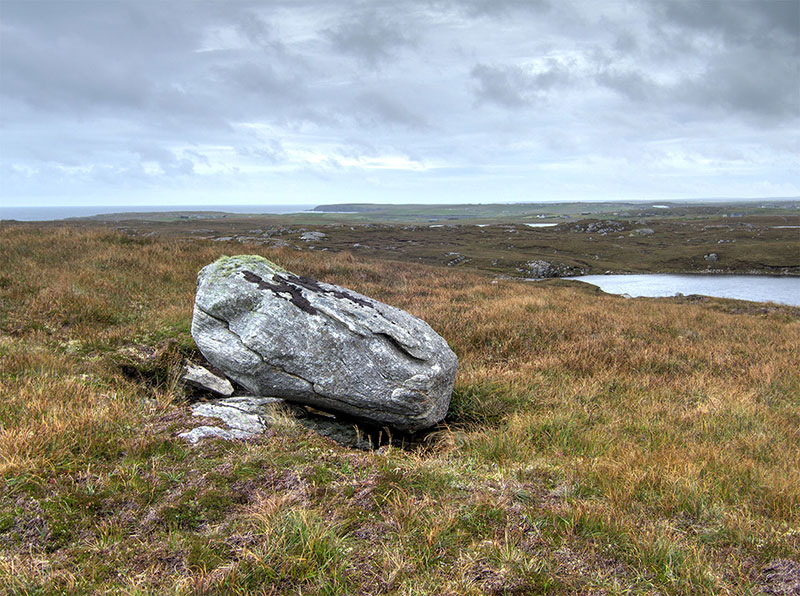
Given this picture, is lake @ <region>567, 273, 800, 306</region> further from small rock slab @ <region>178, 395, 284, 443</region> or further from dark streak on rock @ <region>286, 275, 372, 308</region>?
small rock slab @ <region>178, 395, 284, 443</region>

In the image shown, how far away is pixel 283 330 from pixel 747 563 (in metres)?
6.31

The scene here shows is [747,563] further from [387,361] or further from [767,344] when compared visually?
Result: [767,344]

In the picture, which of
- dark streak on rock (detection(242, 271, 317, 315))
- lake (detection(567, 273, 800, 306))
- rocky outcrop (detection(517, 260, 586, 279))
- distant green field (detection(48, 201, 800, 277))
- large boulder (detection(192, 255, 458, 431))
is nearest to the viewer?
large boulder (detection(192, 255, 458, 431))

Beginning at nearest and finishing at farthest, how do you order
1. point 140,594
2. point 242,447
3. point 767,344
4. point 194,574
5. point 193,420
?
1. point 140,594
2. point 194,574
3. point 242,447
4. point 193,420
5. point 767,344

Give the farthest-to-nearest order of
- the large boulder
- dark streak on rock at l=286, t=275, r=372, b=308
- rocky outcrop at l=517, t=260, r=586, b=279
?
1. rocky outcrop at l=517, t=260, r=586, b=279
2. dark streak on rock at l=286, t=275, r=372, b=308
3. the large boulder

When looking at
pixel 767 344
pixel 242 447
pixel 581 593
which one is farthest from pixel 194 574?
pixel 767 344

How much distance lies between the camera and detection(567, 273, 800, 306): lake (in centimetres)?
4378

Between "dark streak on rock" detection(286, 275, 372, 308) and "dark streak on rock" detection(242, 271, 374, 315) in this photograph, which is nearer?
"dark streak on rock" detection(242, 271, 374, 315)

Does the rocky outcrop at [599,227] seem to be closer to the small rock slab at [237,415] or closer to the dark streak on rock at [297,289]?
the dark streak on rock at [297,289]

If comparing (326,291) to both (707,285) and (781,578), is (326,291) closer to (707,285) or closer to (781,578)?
(781,578)

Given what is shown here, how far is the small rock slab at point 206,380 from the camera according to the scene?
25.6 ft

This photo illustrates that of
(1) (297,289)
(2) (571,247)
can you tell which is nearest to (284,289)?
(1) (297,289)

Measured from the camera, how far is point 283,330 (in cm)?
740

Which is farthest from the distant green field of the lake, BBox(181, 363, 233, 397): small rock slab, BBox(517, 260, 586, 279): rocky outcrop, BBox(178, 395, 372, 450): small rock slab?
BBox(178, 395, 372, 450): small rock slab
